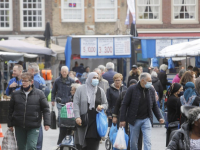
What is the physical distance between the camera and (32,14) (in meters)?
31.1

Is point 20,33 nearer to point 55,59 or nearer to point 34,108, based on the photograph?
point 55,59

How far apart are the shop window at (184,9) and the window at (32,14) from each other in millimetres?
8221

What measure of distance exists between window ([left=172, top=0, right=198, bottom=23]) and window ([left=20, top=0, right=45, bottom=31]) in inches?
320

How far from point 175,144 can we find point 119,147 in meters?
3.80

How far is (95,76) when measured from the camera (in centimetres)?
871

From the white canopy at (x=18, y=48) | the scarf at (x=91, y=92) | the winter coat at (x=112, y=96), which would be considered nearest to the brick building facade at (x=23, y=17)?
the white canopy at (x=18, y=48)

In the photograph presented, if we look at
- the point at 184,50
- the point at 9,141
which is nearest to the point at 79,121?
the point at 9,141

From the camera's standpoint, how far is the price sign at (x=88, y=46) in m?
21.9

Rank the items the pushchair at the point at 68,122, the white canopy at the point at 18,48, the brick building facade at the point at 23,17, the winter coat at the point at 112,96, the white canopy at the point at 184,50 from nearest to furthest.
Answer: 1. the pushchair at the point at 68,122
2. the winter coat at the point at 112,96
3. the white canopy at the point at 184,50
4. the white canopy at the point at 18,48
5. the brick building facade at the point at 23,17

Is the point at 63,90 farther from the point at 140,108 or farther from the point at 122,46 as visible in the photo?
the point at 122,46

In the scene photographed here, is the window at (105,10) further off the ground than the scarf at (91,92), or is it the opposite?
the window at (105,10)

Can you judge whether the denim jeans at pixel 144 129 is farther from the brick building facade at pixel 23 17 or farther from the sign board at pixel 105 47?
the brick building facade at pixel 23 17

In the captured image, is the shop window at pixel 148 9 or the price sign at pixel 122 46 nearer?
the price sign at pixel 122 46

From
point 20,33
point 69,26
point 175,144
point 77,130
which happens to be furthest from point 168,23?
point 175,144
